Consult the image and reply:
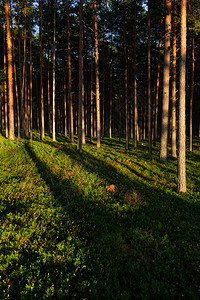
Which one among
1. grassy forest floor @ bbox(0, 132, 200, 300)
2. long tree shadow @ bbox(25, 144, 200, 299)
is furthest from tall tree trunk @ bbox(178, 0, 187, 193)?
long tree shadow @ bbox(25, 144, 200, 299)

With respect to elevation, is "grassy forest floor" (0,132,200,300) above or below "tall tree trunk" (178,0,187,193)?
below

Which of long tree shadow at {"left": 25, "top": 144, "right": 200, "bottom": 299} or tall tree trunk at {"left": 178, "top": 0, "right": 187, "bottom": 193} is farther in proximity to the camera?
tall tree trunk at {"left": 178, "top": 0, "right": 187, "bottom": 193}

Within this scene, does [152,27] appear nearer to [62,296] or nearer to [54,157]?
[54,157]

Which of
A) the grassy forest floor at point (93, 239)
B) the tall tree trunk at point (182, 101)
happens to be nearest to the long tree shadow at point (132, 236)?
the grassy forest floor at point (93, 239)

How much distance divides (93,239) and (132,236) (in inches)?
42.9

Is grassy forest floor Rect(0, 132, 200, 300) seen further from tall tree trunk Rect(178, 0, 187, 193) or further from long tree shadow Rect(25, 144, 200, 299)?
tall tree trunk Rect(178, 0, 187, 193)

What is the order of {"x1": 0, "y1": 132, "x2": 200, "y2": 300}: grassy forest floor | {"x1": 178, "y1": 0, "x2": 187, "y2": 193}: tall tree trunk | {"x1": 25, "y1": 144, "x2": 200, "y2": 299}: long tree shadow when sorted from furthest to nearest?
{"x1": 178, "y1": 0, "x2": 187, "y2": 193}: tall tree trunk → {"x1": 25, "y1": 144, "x2": 200, "y2": 299}: long tree shadow → {"x1": 0, "y1": 132, "x2": 200, "y2": 300}: grassy forest floor

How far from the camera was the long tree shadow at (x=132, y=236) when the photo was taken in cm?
333

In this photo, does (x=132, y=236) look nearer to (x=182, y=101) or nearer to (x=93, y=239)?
(x=93, y=239)

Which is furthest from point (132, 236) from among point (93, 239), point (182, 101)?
point (182, 101)

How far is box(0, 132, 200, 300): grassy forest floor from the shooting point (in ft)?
10.2

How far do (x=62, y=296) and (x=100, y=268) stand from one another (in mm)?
950

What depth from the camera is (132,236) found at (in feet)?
15.3

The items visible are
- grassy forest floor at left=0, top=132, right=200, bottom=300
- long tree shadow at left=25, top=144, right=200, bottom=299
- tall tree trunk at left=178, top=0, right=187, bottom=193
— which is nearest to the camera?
grassy forest floor at left=0, top=132, right=200, bottom=300
